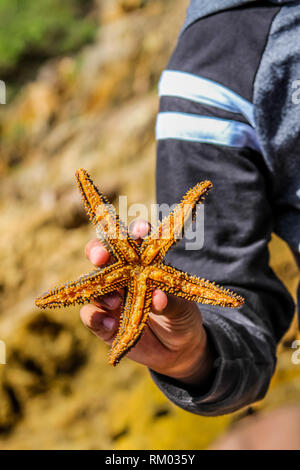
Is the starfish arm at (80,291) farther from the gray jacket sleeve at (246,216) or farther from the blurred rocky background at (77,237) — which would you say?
the blurred rocky background at (77,237)

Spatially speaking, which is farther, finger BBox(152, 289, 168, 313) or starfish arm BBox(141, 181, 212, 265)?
starfish arm BBox(141, 181, 212, 265)

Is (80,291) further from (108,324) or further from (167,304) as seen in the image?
(167,304)

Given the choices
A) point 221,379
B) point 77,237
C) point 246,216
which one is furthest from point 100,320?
point 77,237

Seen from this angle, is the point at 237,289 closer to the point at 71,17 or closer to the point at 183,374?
the point at 183,374

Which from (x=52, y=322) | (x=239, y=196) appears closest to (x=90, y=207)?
(x=239, y=196)

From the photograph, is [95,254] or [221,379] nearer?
[95,254]

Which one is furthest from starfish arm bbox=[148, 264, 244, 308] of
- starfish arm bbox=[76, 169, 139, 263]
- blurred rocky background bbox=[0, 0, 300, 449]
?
blurred rocky background bbox=[0, 0, 300, 449]

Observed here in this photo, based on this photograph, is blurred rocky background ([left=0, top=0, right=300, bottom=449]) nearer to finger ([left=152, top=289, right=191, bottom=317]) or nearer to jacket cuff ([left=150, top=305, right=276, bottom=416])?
jacket cuff ([left=150, top=305, right=276, bottom=416])

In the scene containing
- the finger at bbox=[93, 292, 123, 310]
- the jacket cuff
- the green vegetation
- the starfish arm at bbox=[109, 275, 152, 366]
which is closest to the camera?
the starfish arm at bbox=[109, 275, 152, 366]

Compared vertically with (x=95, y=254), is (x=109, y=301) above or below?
below
